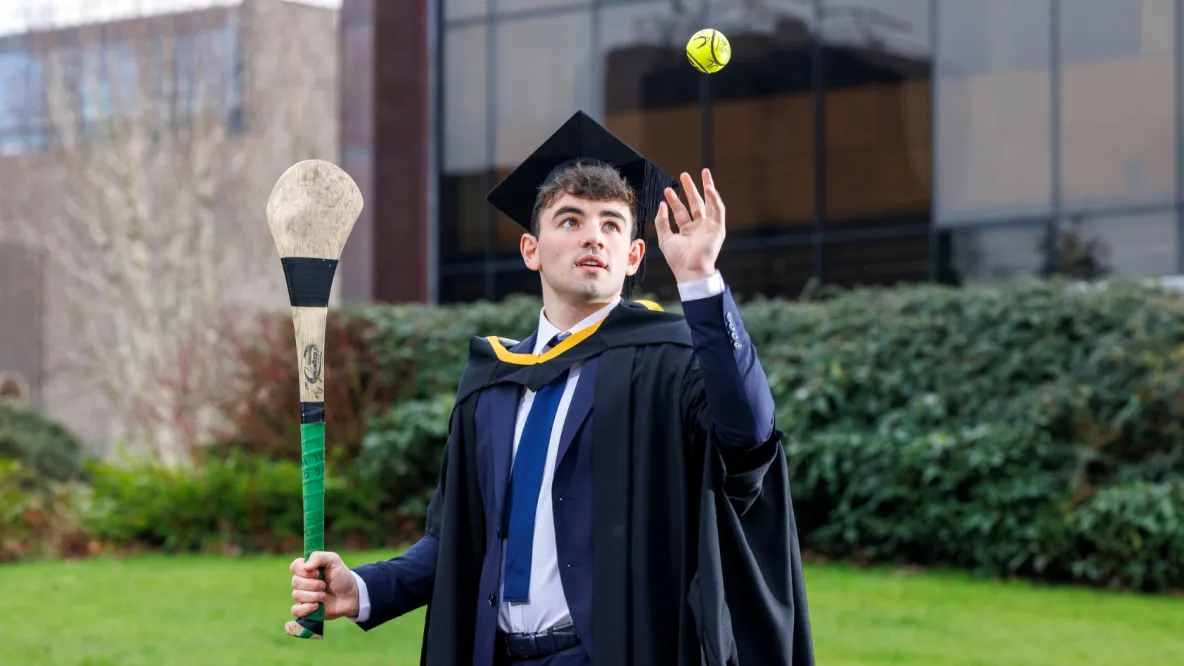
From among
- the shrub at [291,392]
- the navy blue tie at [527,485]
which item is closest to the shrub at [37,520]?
the shrub at [291,392]

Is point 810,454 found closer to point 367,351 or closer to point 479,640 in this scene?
point 367,351

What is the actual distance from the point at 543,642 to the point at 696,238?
0.93m

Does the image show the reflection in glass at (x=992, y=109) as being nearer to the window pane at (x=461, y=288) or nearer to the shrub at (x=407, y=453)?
the window pane at (x=461, y=288)

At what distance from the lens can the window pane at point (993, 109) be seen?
16516mm

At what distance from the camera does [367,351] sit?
42.7ft

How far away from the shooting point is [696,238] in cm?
279

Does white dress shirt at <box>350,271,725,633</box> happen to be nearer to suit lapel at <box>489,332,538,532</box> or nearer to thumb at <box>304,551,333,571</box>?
suit lapel at <box>489,332,538,532</box>

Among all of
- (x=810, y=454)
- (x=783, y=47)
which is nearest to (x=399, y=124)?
(x=783, y=47)

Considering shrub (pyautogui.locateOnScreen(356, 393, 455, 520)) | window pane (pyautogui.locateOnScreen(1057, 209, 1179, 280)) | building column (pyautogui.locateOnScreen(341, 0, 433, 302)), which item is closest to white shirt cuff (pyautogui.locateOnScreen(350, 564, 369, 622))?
shrub (pyautogui.locateOnScreen(356, 393, 455, 520))

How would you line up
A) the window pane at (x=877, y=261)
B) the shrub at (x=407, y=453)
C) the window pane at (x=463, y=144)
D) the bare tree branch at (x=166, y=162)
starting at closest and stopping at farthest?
the shrub at (x=407, y=453)
the window pane at (x=877, y=261)
the window pane at (x=463, y=144)
the bare tree branch at (x=166, y=162)

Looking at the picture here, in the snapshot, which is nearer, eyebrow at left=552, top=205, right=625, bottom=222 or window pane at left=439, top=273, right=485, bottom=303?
eyebrow at left=552, top=205, right=625, bottom=222

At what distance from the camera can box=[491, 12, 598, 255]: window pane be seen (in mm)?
19250

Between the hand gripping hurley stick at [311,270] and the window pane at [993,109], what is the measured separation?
14.5 meters

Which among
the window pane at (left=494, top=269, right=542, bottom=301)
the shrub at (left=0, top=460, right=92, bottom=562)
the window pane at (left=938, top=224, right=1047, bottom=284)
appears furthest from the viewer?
the window pane at (left=494, top=269, right=542, bottom=301)
